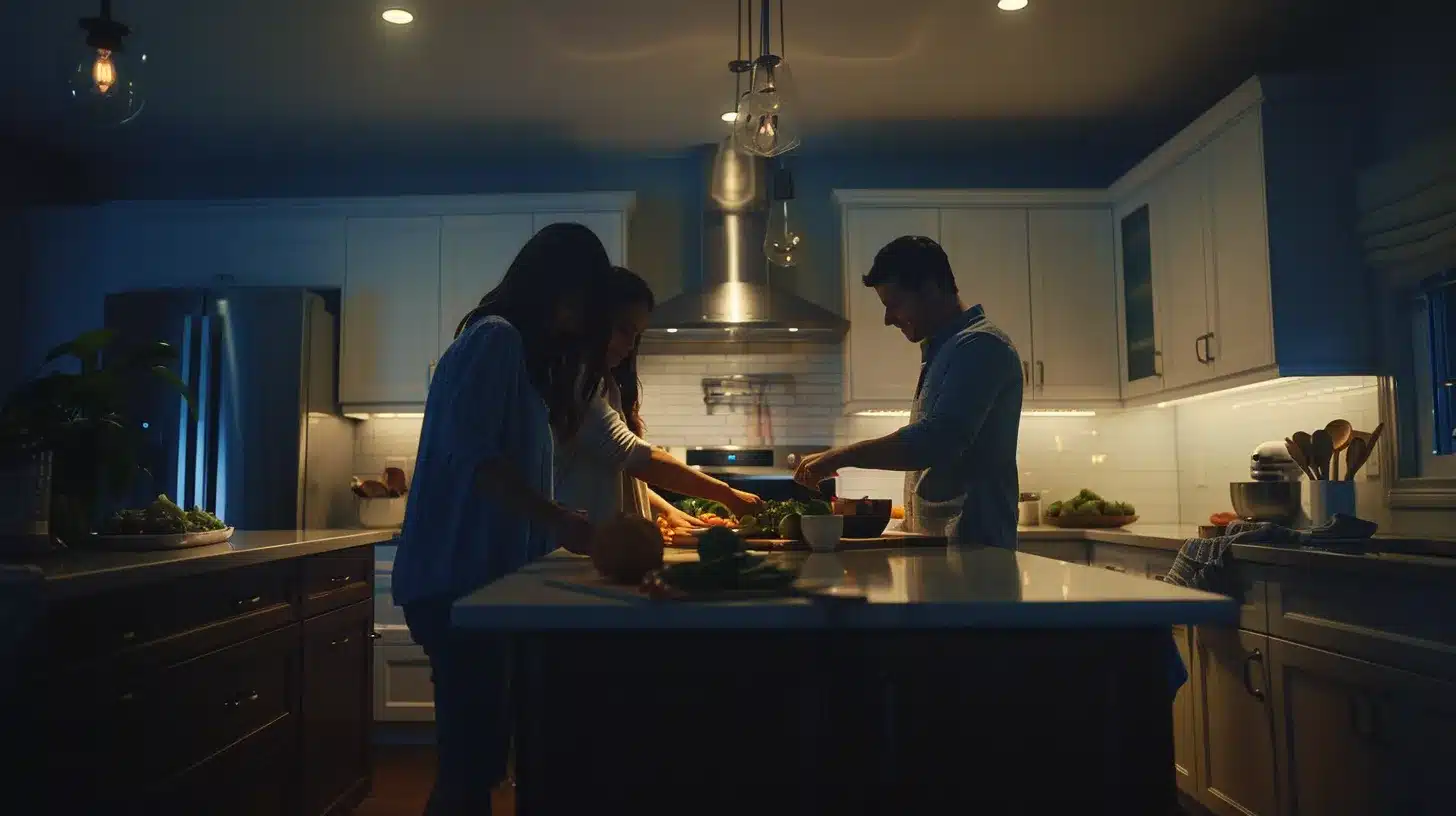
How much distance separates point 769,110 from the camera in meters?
2.08

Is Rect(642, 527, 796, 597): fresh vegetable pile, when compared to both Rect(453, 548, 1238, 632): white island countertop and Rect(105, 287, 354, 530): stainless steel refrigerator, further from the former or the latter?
Rect(105, 287, 354, 530): stainless steel refrigerator

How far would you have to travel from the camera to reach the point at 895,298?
245 centimetres

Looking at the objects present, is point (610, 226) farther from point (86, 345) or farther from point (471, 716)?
point (471, 716)

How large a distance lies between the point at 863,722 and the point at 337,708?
229cm

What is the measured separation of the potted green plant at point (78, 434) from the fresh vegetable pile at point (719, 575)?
1.50m

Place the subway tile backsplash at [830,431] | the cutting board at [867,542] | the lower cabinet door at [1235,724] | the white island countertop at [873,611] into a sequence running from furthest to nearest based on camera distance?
the subway tile backsplash at [830,431]
the lower cabinet door at [1235,724]
the cutting board at [867,542]
the white island countertop at [873,611]

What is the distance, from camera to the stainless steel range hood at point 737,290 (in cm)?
426

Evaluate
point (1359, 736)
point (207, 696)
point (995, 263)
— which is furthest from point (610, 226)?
point (1359, 736)

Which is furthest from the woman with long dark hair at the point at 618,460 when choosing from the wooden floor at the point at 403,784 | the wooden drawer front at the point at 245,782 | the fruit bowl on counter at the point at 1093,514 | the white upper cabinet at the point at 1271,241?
the fruit bowl on counter at the point at 1093,514

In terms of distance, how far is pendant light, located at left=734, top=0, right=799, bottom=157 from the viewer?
2.08 m

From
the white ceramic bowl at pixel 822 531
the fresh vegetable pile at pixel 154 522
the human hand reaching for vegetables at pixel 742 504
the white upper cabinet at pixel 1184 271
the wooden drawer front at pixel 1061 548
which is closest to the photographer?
the white ceramic bowl at pixel 822 531

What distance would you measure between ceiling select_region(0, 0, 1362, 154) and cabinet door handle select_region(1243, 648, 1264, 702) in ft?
6.62

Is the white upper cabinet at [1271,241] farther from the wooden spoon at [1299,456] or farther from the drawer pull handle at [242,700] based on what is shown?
the drawer pull handle at [242,700]

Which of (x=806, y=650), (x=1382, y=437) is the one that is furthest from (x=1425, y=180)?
(x=806, y=650)
